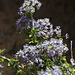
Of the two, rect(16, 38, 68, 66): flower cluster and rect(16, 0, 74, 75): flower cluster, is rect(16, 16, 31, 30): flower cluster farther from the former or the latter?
rect(16, 38, 68, 66): flower cluster

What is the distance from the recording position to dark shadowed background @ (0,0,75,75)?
1.47m

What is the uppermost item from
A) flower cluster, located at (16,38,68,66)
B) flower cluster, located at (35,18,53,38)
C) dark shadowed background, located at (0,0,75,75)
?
dark shadowed background, located at (0,0,75,75)

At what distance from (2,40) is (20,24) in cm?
68

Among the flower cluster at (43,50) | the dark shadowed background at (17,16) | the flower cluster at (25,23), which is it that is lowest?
the flower cluster at (43,50)

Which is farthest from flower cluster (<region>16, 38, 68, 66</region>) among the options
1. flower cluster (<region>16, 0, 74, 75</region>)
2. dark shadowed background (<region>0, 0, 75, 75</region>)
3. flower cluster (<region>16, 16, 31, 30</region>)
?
dark shadowed background (<region>0, 0, 75, 75</region>)

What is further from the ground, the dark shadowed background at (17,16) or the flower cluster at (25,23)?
the dark shadowed background at (17,16)

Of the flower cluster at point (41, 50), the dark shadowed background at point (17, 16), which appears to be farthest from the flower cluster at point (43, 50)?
the dark shadowed background at point (17, 16)

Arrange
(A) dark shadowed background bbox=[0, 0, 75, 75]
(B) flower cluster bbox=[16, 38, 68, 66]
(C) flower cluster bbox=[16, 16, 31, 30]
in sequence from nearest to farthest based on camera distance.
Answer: (B) flower cluster bbox=[16, 38, 68, 66], (C) flower cluster bbox=[16, 16, 31, 30], (A) dark shadowed background bbox=[0, 0, 75, 75]

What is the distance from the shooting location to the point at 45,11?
1553 millimetres

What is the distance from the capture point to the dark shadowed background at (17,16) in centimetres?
147

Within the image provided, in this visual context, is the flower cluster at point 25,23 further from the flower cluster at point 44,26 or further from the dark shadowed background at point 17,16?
the dark shadowed background at point 17,16

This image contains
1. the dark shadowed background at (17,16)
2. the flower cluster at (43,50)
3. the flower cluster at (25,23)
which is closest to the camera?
the flower cluster at (43,50)

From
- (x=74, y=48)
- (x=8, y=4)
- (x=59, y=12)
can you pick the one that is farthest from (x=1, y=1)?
(x=74, y=48)

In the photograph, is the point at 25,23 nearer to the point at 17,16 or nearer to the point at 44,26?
the point at 44,26
